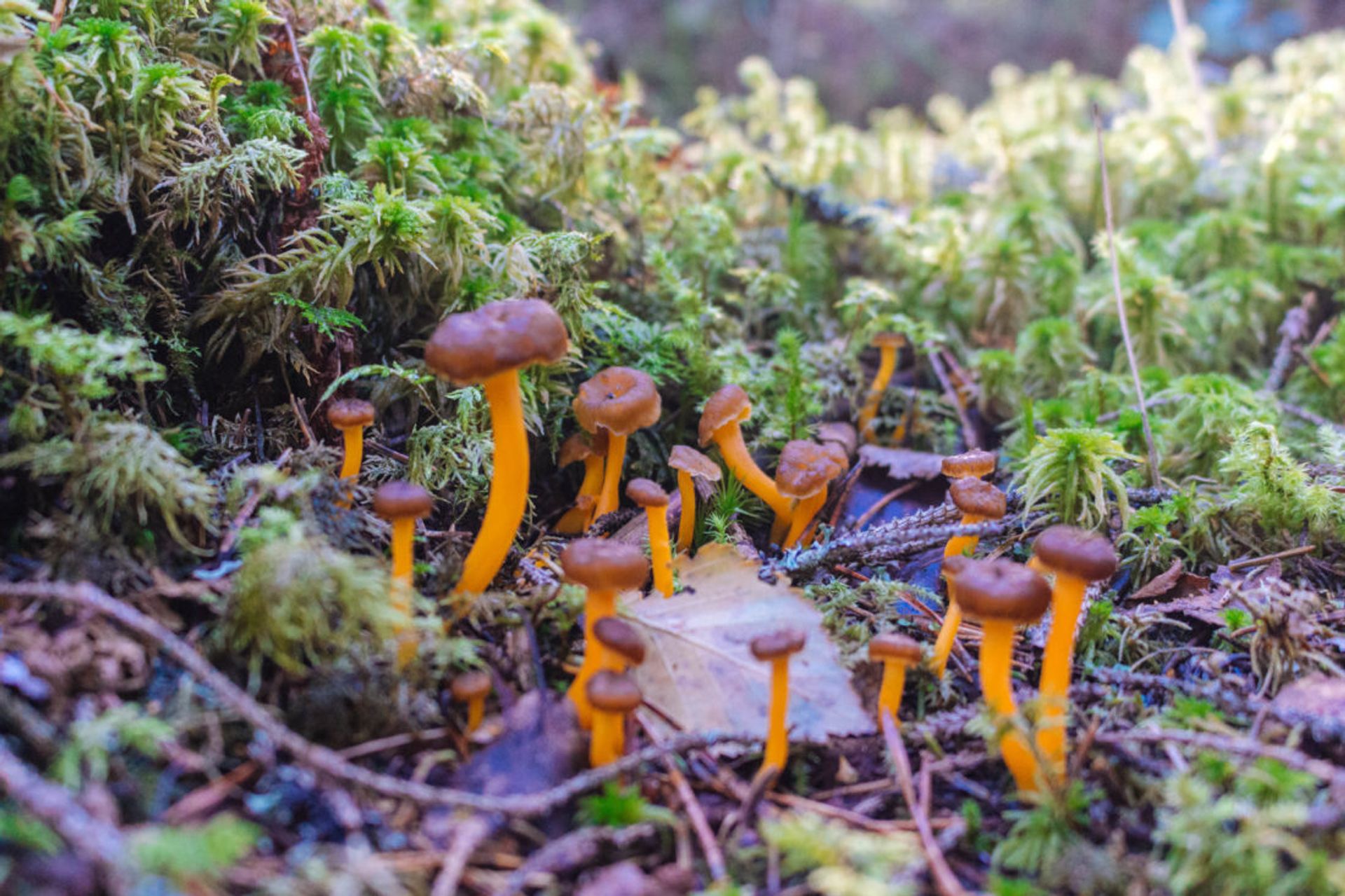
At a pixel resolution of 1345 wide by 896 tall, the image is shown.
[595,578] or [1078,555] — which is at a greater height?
[1078,555]

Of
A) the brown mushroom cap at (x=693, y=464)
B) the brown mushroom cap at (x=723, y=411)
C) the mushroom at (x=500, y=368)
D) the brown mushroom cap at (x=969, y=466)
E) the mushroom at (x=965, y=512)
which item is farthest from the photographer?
the brown mushroom cap at (x=723, y=411)

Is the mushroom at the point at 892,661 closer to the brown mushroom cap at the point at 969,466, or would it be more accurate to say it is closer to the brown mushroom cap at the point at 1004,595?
the brown mushroom cap at the point at 1004,595

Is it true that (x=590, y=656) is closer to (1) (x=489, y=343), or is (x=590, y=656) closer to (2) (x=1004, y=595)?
→ (1) (x=489, y=343)

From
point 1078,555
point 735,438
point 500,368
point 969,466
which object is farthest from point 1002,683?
point 500,368

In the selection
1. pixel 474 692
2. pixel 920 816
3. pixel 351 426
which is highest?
pixel 351 426

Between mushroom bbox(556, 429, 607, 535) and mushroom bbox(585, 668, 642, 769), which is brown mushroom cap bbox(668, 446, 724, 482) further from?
mushroom bbox(585, 668, 642, 769)

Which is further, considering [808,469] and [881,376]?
[881,376]

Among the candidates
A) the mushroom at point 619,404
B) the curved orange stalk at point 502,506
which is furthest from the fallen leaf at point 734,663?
the mushroom at point 619,404
